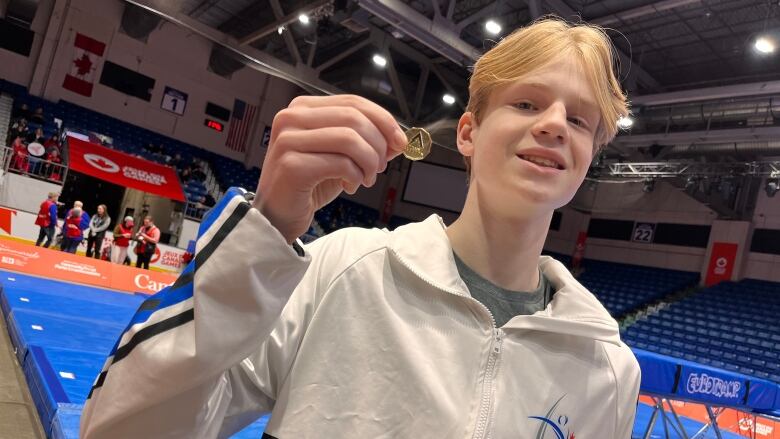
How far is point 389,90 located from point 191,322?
1471cm

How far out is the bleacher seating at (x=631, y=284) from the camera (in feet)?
53.8

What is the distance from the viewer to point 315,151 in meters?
0.77

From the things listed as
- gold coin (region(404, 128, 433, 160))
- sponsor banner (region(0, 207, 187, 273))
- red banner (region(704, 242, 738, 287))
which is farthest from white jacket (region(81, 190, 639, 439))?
red banner (region(704, 242, 738, 287))

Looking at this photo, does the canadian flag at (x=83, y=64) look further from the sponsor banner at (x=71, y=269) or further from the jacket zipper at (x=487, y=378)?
the jacket zipper at (x=487, y=378)

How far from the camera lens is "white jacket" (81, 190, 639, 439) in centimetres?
74

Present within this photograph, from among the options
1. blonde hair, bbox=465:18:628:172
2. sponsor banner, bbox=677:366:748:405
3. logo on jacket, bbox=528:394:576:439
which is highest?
blonde hair, bbox=465:18:628:172

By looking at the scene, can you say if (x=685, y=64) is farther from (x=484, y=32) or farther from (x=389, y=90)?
(x=389, y=90)

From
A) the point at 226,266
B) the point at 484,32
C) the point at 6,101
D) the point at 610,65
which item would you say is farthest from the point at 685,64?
the point at 6,101

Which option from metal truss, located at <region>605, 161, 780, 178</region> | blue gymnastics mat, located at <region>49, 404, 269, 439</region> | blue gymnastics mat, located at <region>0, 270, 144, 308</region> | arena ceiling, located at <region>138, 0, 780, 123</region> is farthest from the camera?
metal truss, located at <region>605, 161, 780, 178</region>

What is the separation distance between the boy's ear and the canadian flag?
62.1ft

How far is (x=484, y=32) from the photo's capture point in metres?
13.1

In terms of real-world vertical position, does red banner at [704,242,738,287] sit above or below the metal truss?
below

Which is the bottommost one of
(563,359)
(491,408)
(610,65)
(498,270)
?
(491,408)

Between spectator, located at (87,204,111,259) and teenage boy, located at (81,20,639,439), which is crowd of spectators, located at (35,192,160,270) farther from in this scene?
teenage boy, located at (81,20,639,439)
